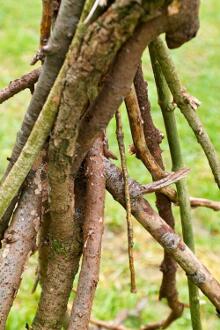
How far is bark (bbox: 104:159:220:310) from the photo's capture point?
0.79m

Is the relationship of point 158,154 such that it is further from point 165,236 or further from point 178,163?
point 165,236

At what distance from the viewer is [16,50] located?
132 inches

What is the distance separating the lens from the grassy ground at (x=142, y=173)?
1.79 meters

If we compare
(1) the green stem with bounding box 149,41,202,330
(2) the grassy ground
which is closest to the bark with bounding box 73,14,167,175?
(1) the green stem with bounding box 149,41,202,330

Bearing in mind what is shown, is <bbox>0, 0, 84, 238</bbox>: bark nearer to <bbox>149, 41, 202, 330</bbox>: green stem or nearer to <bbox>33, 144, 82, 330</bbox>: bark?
<bbox>33, 144, 82, 330</bbox>: bark

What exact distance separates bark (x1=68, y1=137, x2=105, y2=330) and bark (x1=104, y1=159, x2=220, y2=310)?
0.03 m

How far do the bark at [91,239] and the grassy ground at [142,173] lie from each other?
870 millimetres

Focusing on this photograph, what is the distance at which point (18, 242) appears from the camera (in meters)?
0.74

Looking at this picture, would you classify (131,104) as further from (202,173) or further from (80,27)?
(202,173)

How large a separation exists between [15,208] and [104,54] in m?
0.27

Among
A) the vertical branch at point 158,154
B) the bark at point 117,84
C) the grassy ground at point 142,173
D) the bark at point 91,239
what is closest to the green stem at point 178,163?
the vertical branch at point 158,154

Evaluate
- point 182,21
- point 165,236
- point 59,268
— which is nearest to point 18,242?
point 59,268

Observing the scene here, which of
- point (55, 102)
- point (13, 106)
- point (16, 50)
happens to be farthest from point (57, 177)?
point (16, 50)

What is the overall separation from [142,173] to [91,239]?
5.67 feet
